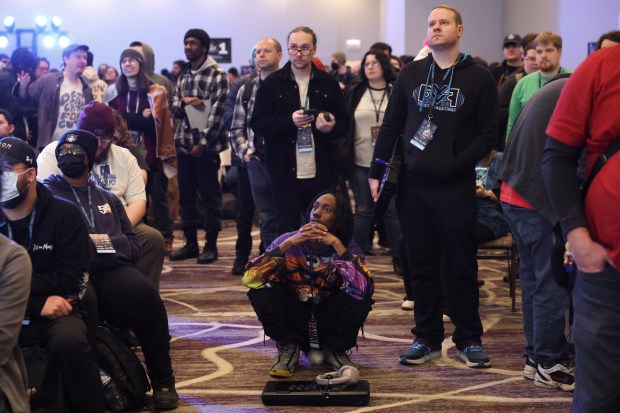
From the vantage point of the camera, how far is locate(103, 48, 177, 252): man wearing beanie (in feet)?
23.6

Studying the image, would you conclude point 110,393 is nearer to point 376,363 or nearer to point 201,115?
point 376,363

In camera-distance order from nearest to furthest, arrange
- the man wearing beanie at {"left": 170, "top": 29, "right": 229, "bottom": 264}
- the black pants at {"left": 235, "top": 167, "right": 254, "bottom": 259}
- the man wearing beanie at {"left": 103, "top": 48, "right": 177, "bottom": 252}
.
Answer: the man wearing beanie at {"left": 103, "top": 48, "right": 177, "bottom": 252} → the black pants at {"left": 235, "top": 167, "right": 254, "bottom": 259} → the man wearing beanie at {"left": 170, "top": 29, "right": 229, "bottom": 264}

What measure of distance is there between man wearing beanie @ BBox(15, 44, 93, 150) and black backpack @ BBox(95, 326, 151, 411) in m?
4.02

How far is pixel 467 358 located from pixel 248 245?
10.2 feet

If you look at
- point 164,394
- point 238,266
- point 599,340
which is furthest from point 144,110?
point 599,340

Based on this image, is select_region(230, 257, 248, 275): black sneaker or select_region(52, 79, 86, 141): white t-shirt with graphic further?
select_region(52, 79, 86, 141): white t-shirt with graphic

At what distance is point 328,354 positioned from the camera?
4684mm

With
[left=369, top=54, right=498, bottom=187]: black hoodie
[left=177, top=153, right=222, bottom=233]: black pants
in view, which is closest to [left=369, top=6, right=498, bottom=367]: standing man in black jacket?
[left=369, top=54, right=498, bottom=187]: black hoodie

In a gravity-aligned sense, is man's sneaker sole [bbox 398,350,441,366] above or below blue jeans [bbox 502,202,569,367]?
below

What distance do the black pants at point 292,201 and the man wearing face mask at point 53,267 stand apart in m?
2.42

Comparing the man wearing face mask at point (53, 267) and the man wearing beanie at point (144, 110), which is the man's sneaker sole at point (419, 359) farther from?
the man wearing beanie at point (144, 110)

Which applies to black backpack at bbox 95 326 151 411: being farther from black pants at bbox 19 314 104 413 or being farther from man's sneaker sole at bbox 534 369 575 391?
man's sneaker sole at bbox 534 369 575 391

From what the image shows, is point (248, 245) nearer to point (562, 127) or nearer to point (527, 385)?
point (527, 385)

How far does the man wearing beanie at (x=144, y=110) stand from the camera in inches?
283
